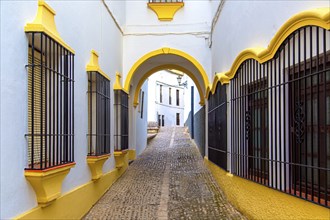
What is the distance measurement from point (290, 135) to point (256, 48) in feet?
5.59

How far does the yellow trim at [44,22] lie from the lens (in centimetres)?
441

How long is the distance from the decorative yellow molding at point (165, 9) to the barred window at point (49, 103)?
21.2ft

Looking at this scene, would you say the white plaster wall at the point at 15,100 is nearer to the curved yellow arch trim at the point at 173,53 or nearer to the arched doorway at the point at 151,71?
the curved yellow arch trim at the point at 173,53

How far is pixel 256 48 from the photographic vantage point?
585cm

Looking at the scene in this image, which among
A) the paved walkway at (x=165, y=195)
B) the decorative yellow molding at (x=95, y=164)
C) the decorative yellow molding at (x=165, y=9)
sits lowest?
the paved walkway at (x=165, y=195)

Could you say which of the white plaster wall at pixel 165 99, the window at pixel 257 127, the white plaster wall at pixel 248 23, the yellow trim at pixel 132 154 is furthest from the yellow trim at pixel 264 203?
the white plaster wall at pixel 165 99

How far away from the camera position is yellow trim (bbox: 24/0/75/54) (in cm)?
441

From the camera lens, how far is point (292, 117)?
4.56m

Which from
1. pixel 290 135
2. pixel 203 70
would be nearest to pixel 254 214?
pixel 290 135

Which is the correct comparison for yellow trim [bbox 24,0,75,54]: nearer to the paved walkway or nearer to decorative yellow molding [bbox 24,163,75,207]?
decorative yellow molding [bbox 24,163,75,207]

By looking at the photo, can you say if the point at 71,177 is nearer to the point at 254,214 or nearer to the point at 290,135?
the point at 254,214

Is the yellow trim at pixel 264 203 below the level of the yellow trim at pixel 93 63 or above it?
below

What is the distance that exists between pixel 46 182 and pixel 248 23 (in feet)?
13.7

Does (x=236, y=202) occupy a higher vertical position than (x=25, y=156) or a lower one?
lower
